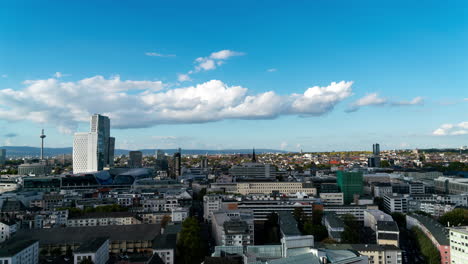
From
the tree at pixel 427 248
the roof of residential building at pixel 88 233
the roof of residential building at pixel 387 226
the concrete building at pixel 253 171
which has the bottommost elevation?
the tree at pixel 427 248

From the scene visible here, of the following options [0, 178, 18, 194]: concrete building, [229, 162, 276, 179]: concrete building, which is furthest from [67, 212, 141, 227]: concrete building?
[229, 162, 276, 179]: concrete building

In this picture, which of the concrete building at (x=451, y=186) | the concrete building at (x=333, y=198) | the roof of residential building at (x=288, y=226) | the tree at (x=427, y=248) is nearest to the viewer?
the roof of residential building at (x=288, y=226)

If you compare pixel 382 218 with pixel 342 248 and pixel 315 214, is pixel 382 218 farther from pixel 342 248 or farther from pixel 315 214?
pixel 342 248

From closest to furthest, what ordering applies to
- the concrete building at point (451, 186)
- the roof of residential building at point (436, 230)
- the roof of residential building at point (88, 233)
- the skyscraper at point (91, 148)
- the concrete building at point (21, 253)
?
1. the concrete building at point (21, 253)
2. the roof of residential building at point (436, 230)
3. the roof of residential building at point (88, 233)
4. the concrete building at point (451, 186)
5. the skyscraper at point (91, 148)

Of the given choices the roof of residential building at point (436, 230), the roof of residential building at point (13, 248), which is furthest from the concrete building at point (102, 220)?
the roof of residential building at point (436, 230)

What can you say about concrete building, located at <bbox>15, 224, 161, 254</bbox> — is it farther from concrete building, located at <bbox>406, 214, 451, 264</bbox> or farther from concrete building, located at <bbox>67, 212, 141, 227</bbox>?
concrete building, located at <bbox>406, 214, 451, 264</bbox>

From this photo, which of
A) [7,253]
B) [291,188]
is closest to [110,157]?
[291,188]

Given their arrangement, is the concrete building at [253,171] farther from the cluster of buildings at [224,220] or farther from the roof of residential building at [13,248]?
the roof of residential building at [13,248]
